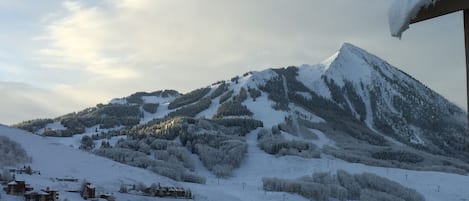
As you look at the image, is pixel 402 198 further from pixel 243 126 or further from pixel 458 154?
pixel 458 154

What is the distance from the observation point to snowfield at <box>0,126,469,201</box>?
112 ft

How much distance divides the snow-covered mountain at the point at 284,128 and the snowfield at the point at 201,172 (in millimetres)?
338

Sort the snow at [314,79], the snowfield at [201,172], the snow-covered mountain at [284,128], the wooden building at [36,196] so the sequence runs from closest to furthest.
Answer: the wooden building at [36,196] → the snowfield at [201,172] → the snow-covered mountain at [284,128] → the snow at [314,79]

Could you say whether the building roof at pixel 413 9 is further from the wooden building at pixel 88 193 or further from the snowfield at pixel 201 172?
the wooden building at pixel 88 193

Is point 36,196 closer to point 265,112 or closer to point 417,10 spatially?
point 417,10

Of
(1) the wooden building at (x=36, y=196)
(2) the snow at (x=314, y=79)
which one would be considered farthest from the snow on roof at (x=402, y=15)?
(2) the snow at (x=314, y=79)

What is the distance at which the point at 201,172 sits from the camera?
216 ft

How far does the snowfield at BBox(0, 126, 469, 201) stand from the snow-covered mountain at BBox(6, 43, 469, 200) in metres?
0.34

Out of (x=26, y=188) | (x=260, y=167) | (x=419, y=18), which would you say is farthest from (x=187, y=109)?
(x=419, y=18)

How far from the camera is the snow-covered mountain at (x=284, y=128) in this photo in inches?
2544

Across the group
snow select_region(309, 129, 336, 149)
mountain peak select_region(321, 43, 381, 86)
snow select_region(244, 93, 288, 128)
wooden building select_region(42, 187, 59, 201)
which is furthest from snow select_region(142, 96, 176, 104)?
wooden building select_region(42, 187, 59, 201)

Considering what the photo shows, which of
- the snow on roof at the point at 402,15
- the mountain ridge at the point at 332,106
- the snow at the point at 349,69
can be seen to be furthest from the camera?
the snow at the point at 349,69

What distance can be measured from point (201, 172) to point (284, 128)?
30625 millimetres

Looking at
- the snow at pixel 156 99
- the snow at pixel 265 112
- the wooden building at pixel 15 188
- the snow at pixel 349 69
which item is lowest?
the wooden building at pixel 15 188
